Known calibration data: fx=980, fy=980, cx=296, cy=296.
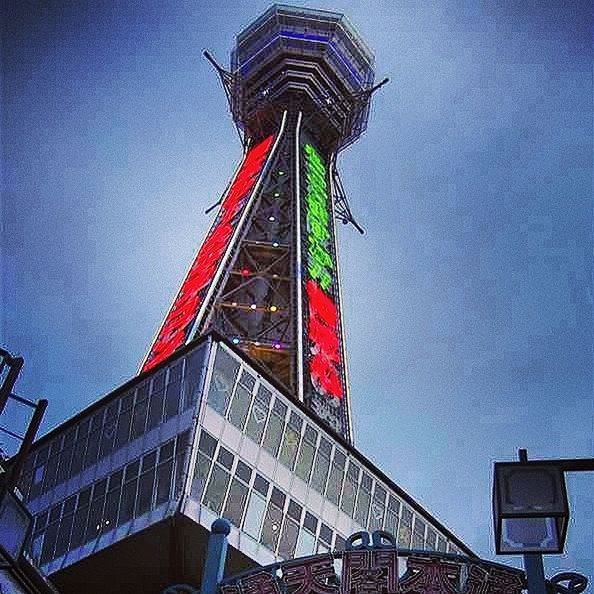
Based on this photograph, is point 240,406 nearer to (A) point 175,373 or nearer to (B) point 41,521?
(A) point 175,373

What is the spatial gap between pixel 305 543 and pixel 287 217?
46.9m

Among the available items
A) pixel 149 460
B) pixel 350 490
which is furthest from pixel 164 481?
pixel 350 490

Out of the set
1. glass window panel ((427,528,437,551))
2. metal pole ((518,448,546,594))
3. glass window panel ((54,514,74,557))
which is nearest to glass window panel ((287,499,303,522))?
glass window panel ((427,528,437,551))

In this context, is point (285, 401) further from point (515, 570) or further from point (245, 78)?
point (245, 78)

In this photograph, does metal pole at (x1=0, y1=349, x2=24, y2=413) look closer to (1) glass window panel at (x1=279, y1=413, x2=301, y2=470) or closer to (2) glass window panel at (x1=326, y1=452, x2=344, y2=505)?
(1) glass window panel at (x1=279, y1=413, x2=301, y2=470)

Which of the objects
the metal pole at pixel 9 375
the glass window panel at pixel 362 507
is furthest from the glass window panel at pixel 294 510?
the metal pole at pixel 9 375

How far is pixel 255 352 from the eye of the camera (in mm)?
69500

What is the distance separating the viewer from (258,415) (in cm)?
4612

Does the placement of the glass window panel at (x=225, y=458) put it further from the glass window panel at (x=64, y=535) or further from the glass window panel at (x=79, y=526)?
the glass window panel at (x=64, y=535)

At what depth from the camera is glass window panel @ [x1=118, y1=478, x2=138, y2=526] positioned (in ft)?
140

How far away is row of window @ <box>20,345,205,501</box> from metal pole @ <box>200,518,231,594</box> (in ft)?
104

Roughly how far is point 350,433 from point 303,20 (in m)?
58.6

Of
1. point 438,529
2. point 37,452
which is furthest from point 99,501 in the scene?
point 438,529

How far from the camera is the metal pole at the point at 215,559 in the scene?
11.6 m
